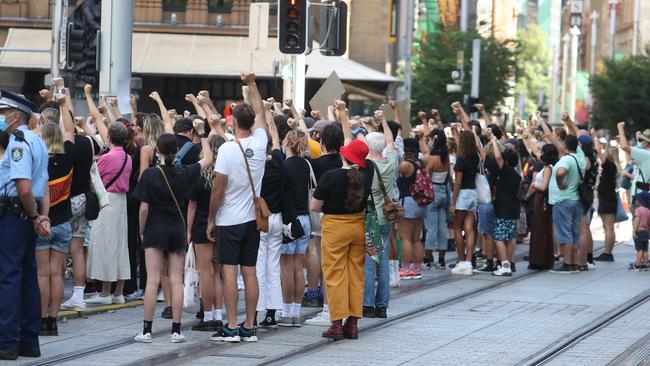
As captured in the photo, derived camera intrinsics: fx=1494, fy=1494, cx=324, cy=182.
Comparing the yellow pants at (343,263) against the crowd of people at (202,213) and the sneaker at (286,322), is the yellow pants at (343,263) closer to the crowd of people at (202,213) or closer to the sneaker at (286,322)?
the crowd of people at (202,213)

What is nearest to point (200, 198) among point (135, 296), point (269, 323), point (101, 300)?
point (269, 323)

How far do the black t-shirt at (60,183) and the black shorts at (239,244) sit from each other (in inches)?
55.8

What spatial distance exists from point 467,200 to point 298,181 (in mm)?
6070

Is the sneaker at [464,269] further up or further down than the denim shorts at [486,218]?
further down

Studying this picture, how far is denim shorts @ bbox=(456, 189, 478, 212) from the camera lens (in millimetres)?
19672

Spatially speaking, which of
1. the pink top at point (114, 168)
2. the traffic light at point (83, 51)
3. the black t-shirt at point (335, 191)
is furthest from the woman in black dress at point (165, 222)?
the traffic light at point (83, 51)

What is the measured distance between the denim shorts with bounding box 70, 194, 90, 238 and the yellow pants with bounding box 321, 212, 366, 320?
8.29 feet

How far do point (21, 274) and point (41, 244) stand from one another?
1.29m

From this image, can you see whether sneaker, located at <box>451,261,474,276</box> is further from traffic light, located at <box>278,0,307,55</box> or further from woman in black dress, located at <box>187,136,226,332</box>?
woman in black dress, located at <box>187,136,226,332</box>

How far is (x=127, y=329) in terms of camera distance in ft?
44.3

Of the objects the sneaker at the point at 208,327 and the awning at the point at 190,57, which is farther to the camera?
the awning at the point at 190,57

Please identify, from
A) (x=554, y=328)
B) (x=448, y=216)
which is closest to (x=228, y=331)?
(x=554, y=328)

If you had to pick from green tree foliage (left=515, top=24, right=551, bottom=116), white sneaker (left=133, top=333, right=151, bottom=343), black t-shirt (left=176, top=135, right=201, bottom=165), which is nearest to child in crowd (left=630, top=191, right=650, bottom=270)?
black t-shirt (left=176, top=135, right=201, bottom=165)

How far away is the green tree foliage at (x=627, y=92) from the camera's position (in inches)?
2547
